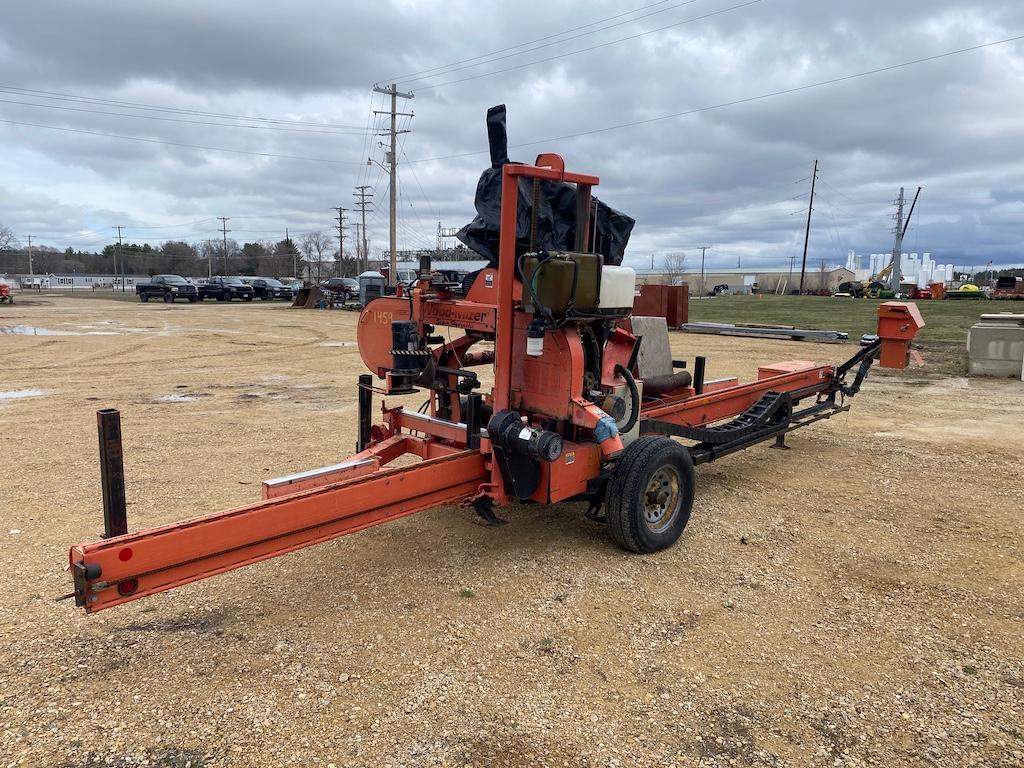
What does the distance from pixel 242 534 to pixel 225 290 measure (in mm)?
44150

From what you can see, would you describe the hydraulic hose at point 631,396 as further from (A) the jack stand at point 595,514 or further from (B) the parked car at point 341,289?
(B) the parked car at point 341,289

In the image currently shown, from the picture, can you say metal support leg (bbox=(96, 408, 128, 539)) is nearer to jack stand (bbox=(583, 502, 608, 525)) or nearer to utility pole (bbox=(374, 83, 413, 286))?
jack stand (bbox=(583, 502, 608, 525))

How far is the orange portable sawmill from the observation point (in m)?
3.03

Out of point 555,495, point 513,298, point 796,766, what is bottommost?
point 796,766

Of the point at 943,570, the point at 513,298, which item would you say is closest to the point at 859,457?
the point at 943,570

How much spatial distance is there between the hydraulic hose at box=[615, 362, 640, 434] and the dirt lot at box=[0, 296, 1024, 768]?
0.84 meters

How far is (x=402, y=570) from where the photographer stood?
4.28 meters

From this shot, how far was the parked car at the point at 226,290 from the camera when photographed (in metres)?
42.4

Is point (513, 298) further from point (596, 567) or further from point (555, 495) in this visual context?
point (596, 567)

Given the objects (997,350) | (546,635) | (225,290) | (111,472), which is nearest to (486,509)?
(546,635)

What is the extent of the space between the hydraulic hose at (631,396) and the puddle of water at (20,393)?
9.41 meters

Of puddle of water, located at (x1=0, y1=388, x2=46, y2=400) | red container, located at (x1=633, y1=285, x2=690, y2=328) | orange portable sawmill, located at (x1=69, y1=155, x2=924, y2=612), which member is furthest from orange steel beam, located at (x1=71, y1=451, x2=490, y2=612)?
puddle of water, located at (x1=0, y1=388, x2=46, y2=400)

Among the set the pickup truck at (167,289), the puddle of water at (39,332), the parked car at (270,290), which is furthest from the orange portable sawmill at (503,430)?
the parked car at (270,290)

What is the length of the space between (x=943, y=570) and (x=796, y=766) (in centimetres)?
244
